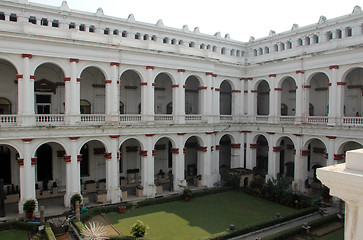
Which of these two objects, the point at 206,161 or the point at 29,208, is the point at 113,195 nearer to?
the point at 29,208

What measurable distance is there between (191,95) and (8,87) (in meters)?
16.5

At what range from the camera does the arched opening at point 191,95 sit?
31.3 m

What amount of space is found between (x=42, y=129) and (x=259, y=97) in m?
22.3

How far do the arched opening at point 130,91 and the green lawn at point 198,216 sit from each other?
9822 mm

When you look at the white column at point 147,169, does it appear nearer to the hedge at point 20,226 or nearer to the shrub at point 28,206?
the shrub at point 28,206

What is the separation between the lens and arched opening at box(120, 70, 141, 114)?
1084 inches

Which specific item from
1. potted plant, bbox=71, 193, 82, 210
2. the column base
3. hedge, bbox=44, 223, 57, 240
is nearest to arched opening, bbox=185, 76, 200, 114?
the column base

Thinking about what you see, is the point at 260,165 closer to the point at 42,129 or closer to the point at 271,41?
the point at 271,41

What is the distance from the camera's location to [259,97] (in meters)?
33.3

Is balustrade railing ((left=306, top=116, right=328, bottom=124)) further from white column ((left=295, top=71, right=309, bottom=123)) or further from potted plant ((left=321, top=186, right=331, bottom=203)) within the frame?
potted plant ((left=321, top=186, right=331, bottom=203))

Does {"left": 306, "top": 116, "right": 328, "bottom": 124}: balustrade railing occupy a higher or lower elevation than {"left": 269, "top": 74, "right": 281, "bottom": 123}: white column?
lower

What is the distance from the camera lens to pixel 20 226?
17.9m

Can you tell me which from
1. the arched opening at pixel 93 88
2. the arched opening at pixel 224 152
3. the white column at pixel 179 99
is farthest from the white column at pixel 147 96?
the arched opening at pixel 224 152

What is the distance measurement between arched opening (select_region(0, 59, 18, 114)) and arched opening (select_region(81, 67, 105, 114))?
16.8ft
